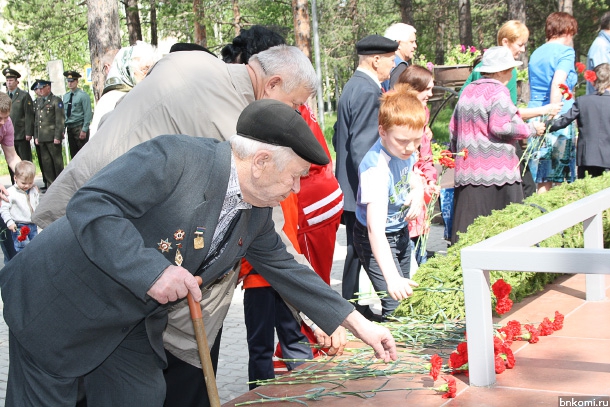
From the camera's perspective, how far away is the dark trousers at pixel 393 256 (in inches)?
183

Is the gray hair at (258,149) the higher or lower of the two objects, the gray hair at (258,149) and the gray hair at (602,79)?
the higher

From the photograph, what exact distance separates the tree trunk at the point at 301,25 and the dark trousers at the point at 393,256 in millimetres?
11961

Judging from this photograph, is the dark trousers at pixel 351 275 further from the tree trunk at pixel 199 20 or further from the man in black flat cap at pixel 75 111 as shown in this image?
the tree trunk at pixel 199 20

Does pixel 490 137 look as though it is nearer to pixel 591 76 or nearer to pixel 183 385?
pixel 591 76

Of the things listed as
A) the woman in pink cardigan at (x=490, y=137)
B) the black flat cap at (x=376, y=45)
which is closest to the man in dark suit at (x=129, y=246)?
the black flat cap at (x=376, y=45)

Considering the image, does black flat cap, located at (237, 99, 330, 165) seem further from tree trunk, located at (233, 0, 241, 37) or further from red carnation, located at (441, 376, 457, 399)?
tree trunk, located at (233, 0, 241, 37)

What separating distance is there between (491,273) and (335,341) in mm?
1201

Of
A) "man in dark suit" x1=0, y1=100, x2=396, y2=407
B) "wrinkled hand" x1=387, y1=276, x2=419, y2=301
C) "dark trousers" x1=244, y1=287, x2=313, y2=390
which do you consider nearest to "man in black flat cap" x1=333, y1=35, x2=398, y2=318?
"dark trousers" x1=244, y1=287, x2=313, y2=390

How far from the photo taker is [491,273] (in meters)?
4.10

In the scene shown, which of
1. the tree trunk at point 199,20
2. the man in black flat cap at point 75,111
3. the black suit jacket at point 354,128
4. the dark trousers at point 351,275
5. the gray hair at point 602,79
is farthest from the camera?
the tree trunk at point 199,20

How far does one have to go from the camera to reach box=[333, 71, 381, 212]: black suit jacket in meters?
5.63

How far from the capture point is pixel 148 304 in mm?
2545

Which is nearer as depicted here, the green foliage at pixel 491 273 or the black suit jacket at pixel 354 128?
the green foliage at pixel 491 273

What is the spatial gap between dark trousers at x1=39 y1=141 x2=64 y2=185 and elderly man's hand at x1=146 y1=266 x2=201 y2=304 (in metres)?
15.6
